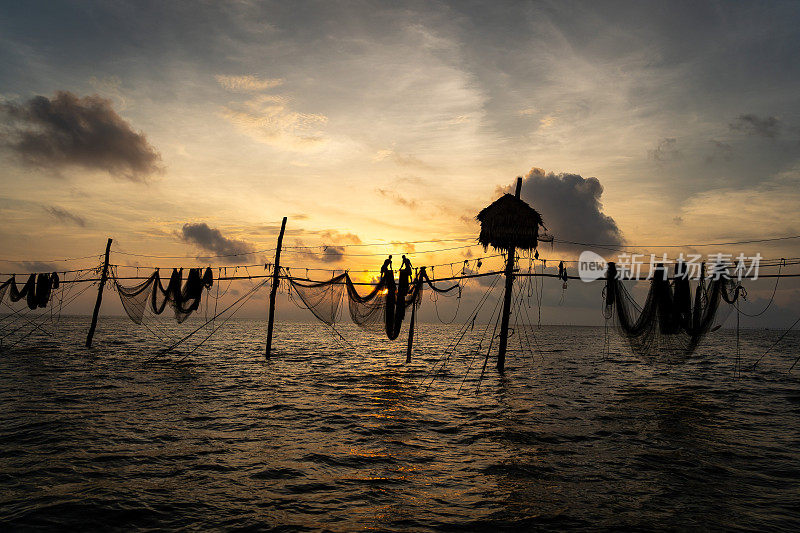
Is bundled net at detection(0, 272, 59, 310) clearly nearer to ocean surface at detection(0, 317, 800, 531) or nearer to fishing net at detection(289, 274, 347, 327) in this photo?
ocean surface at detection(0, 317, 800, 531)

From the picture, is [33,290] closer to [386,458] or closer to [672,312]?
[386,458]

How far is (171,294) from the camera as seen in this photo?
22.5m

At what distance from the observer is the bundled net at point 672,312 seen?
51.4 ft

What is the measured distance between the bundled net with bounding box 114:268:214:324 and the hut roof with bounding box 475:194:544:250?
1378 centimetres

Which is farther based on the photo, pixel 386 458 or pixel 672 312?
pixel 672 312

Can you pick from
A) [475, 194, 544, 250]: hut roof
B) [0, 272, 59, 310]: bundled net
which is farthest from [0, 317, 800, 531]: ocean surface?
[0, 272, 59, 310]: bundled net

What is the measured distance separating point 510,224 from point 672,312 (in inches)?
264

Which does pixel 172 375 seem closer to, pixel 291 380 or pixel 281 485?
pixel 291 380

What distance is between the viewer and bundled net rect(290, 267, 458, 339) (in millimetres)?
19859

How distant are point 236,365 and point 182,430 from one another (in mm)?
15166

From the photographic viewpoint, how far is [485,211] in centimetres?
1914

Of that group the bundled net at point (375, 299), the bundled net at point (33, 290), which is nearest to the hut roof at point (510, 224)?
the bundled net at point (375, 299)

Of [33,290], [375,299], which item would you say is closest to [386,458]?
[375,299]

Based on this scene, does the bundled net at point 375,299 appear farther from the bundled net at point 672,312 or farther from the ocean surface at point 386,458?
the bundled net at point 672,312
